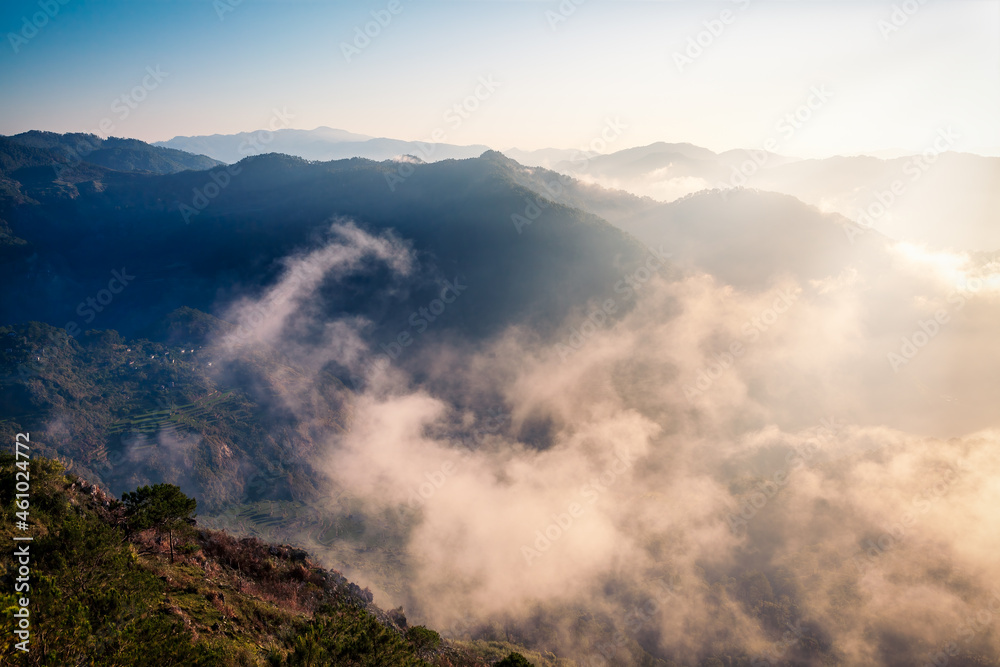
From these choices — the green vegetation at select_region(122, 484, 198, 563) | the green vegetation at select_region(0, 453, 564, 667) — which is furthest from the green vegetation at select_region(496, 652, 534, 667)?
the green vegetation at select_region(122, 484, 198, 563)

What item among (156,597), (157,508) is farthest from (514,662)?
(157,508)

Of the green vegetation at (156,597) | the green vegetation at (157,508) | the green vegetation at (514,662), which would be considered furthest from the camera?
the green vegetation at (514,662)

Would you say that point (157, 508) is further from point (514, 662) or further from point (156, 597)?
point (514, 662)

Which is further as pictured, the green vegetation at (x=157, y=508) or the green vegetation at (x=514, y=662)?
the green vegetation at (x=514, y=662)

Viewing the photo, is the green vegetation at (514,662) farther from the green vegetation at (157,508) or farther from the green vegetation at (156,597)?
the green vegetation at (157,508)

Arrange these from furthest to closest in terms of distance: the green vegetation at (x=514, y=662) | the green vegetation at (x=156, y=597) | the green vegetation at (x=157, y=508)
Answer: the green vegetation at (x=514, y=662), the green vegetation at (x=157, y=508), the green vegetation at (x=156, y=597)

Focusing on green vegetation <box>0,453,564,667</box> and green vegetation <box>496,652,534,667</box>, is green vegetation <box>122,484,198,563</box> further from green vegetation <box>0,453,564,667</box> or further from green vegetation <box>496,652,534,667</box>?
green vegetation <box>496,652,534,667</box>

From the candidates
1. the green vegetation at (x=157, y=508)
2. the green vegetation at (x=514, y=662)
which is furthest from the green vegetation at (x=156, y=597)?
the green vegetation at (x=514, y=662)

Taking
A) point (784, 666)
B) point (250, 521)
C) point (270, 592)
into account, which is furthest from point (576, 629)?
point (250, 521)

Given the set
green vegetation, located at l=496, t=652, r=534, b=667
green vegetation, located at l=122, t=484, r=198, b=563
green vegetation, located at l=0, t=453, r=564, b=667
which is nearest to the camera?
green vegetation, located at l=0, t=453, r=564, b=667

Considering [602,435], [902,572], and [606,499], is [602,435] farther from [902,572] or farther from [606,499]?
[902,572]

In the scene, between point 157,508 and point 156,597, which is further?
point 157,508
